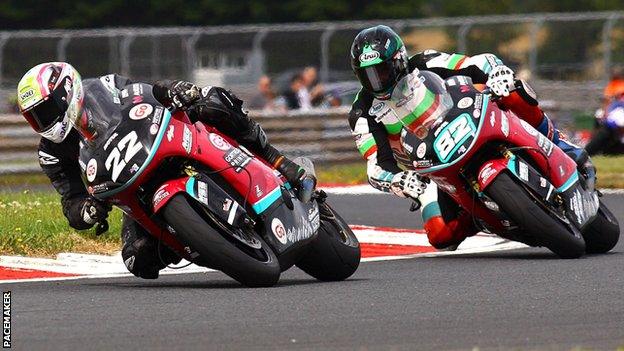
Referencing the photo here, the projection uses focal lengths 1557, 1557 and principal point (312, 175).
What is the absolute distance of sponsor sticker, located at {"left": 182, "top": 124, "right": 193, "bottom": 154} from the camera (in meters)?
8.12

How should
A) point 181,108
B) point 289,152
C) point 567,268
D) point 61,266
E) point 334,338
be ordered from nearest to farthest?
point 334,338, point 181,108, point 567,268, point 61,266, point 289,152

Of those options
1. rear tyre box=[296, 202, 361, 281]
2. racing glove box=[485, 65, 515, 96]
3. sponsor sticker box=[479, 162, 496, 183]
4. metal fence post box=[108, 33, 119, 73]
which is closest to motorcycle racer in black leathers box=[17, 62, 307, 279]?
rear tyre box=[296, 202, 361, 281]

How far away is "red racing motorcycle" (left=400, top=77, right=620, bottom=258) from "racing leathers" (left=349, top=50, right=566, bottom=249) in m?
0.15

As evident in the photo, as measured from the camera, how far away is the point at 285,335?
6.53m

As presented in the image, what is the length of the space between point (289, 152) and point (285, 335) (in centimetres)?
1414

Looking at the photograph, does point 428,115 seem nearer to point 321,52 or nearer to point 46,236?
point 46,236

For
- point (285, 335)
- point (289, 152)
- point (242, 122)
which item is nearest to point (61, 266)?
point (242, 122)

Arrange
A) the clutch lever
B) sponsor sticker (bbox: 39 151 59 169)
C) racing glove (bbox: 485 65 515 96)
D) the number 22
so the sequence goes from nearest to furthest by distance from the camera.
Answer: the number 22, the clutch lever, sponsor sticker (bbox: 39 151 59 169), racing glove (bbox: 485 65 515 96)

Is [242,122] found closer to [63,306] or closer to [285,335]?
[63,306]

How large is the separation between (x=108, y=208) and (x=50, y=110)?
0.63 m

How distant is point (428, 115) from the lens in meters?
9.55

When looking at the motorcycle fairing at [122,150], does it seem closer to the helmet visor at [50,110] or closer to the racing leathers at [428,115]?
the helmet visor at [50,110]

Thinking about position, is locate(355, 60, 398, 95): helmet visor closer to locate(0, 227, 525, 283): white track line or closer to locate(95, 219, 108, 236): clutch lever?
locate(0, 227, 525, 283): white track line

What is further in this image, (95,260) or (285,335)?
(95,260)
